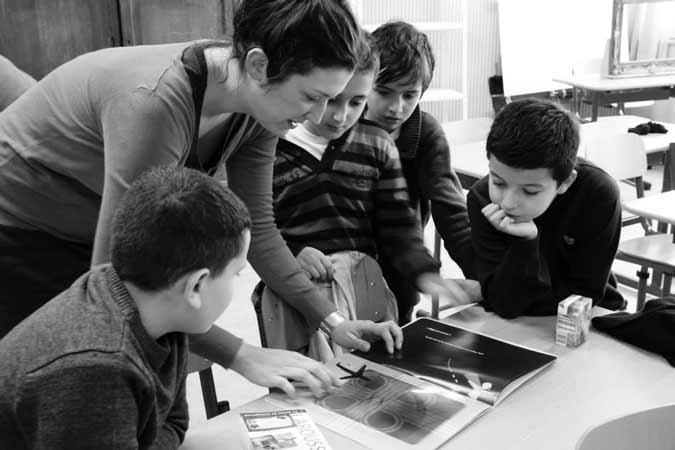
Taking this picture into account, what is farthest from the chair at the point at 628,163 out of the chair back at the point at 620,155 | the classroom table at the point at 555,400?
the classroom table at the point at 555,400

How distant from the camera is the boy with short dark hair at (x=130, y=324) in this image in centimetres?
87

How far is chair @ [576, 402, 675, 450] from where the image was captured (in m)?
0.97

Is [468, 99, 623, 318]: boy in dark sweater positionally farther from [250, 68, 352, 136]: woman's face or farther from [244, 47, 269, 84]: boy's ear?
[244, 47, 269, 84]: boy's ear

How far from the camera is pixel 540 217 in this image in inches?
68.4

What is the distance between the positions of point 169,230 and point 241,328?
2.24 metres

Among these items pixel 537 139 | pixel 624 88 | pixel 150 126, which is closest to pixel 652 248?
pixel 537 139

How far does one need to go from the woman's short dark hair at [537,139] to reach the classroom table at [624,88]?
348cm

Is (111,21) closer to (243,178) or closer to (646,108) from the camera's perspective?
(243,178)

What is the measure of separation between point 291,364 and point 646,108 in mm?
5135

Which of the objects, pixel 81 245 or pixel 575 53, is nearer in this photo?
pixel 81 245

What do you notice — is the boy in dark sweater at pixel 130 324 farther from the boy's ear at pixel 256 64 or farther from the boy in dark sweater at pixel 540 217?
the boy in dark sweater at pixel 540 217

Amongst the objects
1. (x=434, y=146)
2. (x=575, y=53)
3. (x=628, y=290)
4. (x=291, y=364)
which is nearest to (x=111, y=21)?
(x=434, y=146)

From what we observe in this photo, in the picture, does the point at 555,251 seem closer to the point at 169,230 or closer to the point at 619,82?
the point at 169,230

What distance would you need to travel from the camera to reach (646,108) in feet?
18.6
